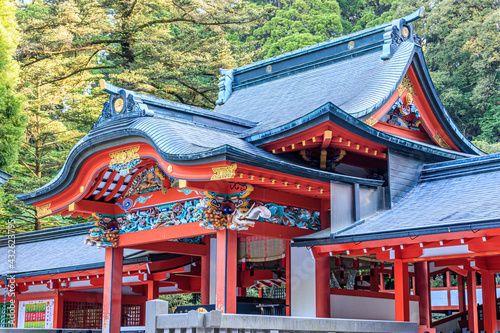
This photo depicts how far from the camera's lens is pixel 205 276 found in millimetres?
11445

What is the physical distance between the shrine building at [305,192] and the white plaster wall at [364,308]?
3 centimetres

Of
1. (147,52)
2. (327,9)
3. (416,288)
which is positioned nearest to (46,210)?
(416,288)

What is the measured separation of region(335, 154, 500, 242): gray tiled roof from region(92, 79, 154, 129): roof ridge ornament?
139 inches

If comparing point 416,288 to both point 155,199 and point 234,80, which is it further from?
point 234,80

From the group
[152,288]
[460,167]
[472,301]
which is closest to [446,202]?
[460,167]

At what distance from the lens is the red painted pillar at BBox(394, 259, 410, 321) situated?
28.8ft

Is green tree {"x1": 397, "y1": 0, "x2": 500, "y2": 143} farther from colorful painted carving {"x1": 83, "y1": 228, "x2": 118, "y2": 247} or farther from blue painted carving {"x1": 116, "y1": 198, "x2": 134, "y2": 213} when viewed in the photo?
colorful painted carving {"x1": 83, "y1": 228, "x2": 118, "y2": 247}

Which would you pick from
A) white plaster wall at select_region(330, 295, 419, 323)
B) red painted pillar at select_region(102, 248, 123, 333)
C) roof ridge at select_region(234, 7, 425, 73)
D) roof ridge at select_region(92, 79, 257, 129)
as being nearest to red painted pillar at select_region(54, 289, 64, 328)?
red painted pillar at select_region(102, 248, 123, 333)

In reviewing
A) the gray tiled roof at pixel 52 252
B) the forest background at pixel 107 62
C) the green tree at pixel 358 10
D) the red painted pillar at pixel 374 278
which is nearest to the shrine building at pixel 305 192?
the red painted pillar at pixel 374 278

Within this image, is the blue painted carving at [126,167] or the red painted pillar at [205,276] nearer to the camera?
the blue painted carving at [126,167]

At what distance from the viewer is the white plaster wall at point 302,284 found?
959cm

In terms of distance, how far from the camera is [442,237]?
25.1ft

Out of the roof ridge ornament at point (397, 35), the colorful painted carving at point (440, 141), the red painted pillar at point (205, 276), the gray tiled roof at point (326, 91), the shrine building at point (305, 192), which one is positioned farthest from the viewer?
the roof ridge ornament at point (397, 35)

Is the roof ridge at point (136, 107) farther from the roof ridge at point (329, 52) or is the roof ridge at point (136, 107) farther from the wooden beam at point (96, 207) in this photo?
Answer: the roof ridge at point (329, 52)
